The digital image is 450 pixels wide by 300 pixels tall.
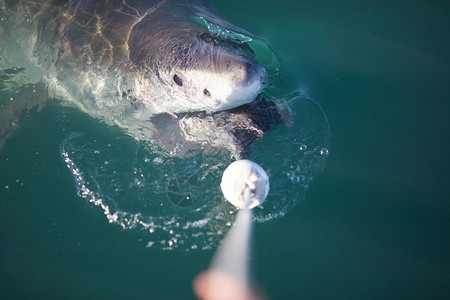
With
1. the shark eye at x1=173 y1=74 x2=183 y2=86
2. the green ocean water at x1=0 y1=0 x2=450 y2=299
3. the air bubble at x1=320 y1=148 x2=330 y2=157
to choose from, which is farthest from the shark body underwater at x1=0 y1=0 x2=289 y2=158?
the air bubble at x1=320 y1=148 x2=330 y2=157

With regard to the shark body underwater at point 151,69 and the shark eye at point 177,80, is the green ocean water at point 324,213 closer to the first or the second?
the shark body underwater at point 151,69

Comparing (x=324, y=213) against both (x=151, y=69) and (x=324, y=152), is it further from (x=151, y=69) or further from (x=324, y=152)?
(x=151, y=69)

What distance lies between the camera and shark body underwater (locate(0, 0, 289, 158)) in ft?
9.95

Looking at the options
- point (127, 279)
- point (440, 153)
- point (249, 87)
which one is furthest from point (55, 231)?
point (440, 153)

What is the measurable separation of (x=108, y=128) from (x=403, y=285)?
12.5 feet

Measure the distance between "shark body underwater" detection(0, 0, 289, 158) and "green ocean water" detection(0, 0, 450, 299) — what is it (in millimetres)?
331

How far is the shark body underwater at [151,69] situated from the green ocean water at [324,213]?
0.33 metres

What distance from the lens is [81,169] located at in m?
3.69

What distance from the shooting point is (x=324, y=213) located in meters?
3.69

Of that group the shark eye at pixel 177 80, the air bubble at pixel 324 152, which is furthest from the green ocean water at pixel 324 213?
the shark eye at pixel 177 80

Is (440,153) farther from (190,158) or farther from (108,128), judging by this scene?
(108,128)

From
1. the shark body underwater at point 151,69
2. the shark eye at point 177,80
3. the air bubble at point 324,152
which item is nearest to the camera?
the shark body underwater at point 151,69

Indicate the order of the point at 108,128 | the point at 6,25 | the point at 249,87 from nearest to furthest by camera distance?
the point at 249,87 < the point at 108,128 < the point at 6,25

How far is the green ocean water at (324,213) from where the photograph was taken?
11.2 ft
